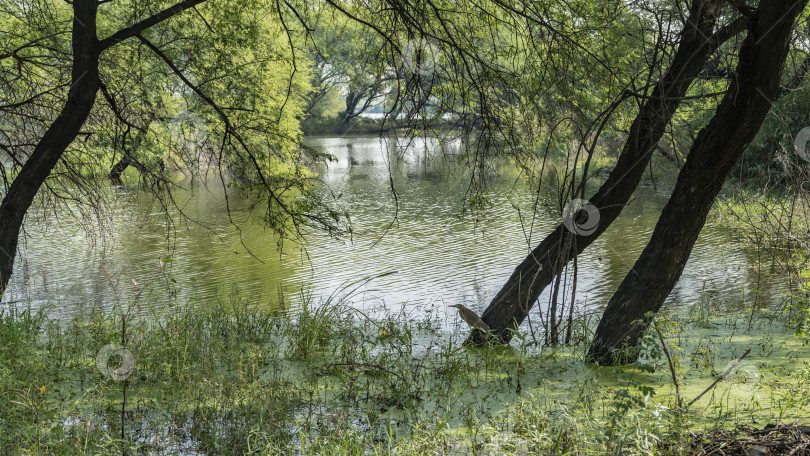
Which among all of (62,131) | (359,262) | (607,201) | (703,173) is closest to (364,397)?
(703,173)

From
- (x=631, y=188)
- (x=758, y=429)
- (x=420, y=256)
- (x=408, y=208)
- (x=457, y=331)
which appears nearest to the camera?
(x=758, y=429)

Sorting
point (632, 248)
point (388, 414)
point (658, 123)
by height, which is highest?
point (658, 123)

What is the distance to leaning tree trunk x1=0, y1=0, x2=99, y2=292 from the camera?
4840mm

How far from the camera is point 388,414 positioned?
354cm

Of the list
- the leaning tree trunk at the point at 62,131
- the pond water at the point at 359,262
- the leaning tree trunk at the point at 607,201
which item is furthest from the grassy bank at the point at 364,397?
the pond water at the point at 359,262

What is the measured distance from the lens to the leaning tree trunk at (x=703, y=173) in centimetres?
369

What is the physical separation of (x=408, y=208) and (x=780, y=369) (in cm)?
1390

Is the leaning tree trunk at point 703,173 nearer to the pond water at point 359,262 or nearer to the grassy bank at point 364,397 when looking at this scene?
the grassy bank at point 364,397

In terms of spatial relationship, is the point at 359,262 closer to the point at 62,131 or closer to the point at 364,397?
the point at 62,131

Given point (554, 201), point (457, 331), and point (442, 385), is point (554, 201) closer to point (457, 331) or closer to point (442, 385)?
point (457, 331)

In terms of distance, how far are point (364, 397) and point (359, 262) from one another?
26.2ft

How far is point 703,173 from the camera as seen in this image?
415 centimetres

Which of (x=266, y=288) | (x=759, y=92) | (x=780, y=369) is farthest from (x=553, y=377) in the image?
(x=266, y=288)

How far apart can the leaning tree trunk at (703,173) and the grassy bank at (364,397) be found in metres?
0.37
